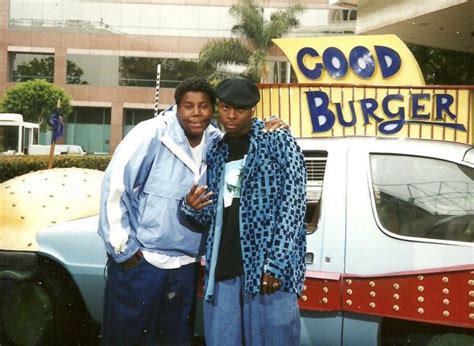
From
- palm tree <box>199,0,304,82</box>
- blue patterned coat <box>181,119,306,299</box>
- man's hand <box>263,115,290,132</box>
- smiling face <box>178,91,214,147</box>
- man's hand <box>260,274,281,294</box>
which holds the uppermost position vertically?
palm tree <box>199,0,304,82</box>

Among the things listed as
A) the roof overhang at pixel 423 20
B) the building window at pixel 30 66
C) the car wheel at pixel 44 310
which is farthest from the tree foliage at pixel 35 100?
the car wheel at pixel 44 310

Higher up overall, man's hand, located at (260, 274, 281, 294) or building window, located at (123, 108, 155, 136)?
building window, located at (123, 108, 155, 136)

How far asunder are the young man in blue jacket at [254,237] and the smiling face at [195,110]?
231mm

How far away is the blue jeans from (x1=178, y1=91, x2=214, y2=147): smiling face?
2.14ft

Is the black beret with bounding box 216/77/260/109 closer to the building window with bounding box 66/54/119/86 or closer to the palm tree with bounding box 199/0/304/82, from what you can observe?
the building window with bounding box 66/54/119/86

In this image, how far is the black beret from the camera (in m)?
2.52

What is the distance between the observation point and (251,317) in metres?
2.54

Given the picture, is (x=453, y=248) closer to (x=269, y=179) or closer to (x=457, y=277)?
(x=457, y=277)

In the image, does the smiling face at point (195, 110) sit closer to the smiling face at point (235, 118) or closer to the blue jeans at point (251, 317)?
the smiling face at point (235, 118)

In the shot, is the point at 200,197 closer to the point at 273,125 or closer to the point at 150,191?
the point at 150,191

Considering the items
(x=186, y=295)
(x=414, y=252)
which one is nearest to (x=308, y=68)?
(x=414, y=252)

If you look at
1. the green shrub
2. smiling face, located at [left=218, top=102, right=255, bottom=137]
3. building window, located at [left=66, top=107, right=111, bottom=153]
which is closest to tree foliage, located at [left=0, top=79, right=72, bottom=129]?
building window, located at [left=66, top=107, right=111, bottom=153]

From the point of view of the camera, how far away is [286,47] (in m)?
3.83

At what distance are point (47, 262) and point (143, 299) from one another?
3.70 ft
